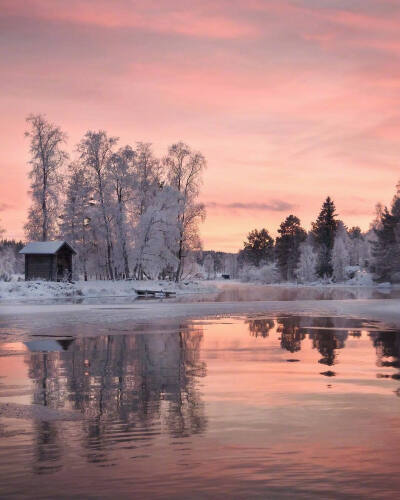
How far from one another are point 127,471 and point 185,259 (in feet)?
207

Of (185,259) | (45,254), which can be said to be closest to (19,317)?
(45,254)

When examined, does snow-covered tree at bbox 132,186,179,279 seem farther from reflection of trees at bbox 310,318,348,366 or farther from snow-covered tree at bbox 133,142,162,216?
reflection of trees at bbox 310,318,348,366

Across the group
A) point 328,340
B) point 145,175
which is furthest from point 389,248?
point 328,340

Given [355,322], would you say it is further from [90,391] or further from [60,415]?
[60,415]

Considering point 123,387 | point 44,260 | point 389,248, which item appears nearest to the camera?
point 123,387

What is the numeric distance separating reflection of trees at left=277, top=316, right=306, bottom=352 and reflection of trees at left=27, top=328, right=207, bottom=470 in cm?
274

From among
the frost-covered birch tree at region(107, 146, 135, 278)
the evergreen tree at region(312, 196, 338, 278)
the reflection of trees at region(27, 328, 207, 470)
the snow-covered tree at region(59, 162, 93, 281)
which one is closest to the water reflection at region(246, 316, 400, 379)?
the reflection of trees at region(27, 328, 207, 470)

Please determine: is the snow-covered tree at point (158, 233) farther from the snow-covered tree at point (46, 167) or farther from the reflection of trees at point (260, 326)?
the reflection of trees at point (260, 326)

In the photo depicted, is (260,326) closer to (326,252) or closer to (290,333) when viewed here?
(290,333)

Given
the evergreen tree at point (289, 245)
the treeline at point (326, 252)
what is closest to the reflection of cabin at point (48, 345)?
the treeline at point (326, 252)

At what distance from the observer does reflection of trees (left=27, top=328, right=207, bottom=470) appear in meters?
7.24

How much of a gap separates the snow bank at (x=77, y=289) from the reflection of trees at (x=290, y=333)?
24.8 m

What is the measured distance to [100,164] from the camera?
6134 centimetres

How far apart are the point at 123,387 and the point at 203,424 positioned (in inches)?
120
